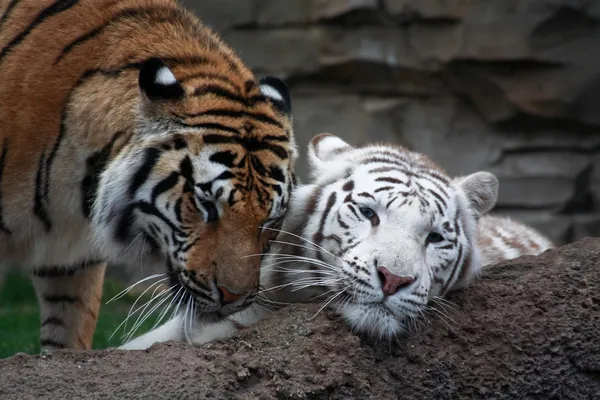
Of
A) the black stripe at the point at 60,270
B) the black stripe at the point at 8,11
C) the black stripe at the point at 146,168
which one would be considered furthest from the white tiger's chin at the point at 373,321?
the black stripe at the point at 8,11

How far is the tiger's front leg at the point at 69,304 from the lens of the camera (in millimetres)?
4887

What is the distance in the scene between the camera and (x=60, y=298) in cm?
496

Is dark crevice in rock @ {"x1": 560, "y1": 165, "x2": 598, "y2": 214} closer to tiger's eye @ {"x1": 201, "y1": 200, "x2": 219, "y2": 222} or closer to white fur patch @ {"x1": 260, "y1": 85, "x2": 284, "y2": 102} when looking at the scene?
white fur patch @ {"x1": 260, "y1": 85, "x2": 284, "y2": 102}

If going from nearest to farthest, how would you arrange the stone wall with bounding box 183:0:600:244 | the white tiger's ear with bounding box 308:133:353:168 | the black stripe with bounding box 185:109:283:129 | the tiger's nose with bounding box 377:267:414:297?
1. the tiger's nose with bounding box 377:267:414:297
2. the black stripe with bounding box 185:109:283:129
3. the white tiger's ear with bounding box 308:133:353:168
4. the stone wall with bounding box 183:0:600:244

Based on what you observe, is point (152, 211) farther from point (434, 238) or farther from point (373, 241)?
point (434, 238)

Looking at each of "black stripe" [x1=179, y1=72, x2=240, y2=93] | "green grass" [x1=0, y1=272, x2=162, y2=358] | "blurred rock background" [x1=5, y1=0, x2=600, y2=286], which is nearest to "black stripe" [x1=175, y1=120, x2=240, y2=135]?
"black stripe" [x1=179, y1=72, x2=240, y2=93]

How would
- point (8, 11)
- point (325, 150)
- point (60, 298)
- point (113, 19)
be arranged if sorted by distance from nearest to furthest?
point (113, 19), point (8, 11), point (325, 150), point (60, 298)

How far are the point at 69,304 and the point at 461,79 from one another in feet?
17.2

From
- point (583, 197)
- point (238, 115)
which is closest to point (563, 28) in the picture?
point (583, 197)

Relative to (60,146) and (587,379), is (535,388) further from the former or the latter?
(60,146)

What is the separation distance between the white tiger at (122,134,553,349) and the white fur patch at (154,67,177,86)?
2.59ft

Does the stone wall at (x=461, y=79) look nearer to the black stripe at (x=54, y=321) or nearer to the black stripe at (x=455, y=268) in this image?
the black stripe at (x=54, y=321)

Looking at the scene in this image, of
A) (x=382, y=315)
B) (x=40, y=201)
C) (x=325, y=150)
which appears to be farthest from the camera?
(x=325, y=150)

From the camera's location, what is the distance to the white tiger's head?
360 cm
